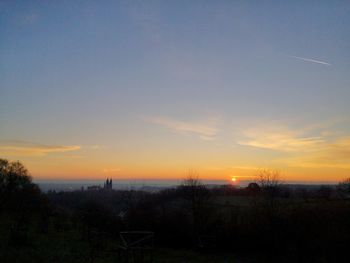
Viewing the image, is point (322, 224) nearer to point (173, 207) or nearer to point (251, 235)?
point (251, 235)

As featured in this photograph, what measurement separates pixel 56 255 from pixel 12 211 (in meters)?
27.2

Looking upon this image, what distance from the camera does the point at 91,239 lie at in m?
26.6

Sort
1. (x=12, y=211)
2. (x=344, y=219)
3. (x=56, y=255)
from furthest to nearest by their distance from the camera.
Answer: (x=12, y=211) → (x=344, y=219) → (x=56, y=255)

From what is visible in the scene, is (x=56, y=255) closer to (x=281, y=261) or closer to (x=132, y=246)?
(x=132, y=246)

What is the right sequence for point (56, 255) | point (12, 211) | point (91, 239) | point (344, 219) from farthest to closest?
point (12, 211) → point (91, 239) → point (344, 219) → point (56, 255)

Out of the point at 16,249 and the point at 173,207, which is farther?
the point at 173,207

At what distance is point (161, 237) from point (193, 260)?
26.1ft

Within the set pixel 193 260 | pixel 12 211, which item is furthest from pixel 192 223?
pixel 12 211

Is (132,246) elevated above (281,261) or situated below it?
above

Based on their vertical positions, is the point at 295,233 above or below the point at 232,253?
above

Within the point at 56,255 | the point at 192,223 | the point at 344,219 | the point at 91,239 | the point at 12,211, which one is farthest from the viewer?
the point at 12,211

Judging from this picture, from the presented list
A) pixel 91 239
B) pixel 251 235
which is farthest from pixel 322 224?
pixel 91 239

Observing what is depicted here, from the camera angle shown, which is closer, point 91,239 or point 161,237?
point 91,239

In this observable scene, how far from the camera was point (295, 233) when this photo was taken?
23875 mm
